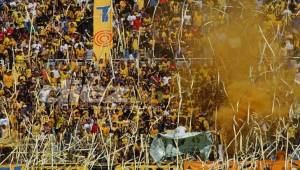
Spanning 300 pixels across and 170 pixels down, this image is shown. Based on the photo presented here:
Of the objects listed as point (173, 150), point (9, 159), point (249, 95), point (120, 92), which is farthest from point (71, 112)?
point (249, 95)

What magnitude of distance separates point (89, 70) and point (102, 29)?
840 millimetres

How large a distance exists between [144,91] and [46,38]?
2044mm

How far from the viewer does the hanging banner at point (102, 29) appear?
9750 millimetres

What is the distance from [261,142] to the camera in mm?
7461

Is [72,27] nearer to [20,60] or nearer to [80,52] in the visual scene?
[80,52]

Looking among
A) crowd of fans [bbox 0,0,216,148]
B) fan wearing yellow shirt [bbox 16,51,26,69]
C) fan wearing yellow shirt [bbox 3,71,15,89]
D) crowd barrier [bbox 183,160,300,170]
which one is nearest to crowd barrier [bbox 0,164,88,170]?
crowd of fans [bbox 0,0,216,148]

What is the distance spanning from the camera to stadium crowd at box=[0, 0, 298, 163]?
28.7ft

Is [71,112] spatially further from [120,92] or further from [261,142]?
[261,142]

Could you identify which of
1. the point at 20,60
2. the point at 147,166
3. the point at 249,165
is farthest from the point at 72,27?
the point at 249,165

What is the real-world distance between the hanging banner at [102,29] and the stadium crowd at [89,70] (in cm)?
11

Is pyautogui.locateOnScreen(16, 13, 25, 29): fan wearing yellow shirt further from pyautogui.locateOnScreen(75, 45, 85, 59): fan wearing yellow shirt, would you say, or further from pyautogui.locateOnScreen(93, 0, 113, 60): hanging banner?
pyautogui.locateOnScreen(93, 0, 113, 60): hanging banner

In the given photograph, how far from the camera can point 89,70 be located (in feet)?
31.2

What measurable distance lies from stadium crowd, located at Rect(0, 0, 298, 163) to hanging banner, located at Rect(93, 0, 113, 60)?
11cm

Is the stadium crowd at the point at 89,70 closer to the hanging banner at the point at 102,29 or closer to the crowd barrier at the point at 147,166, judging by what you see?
the hanging banner at the point at 102,29
